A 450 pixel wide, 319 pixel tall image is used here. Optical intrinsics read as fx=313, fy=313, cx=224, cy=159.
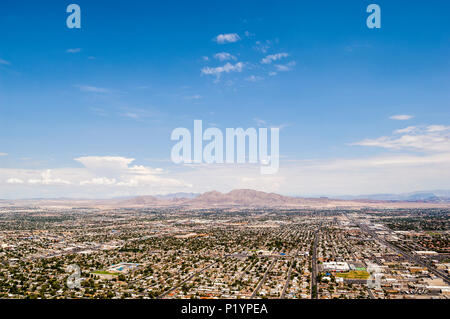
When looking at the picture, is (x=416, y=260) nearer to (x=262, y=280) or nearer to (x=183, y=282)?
(x=262, y=280)

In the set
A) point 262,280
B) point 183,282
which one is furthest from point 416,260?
point 183,282

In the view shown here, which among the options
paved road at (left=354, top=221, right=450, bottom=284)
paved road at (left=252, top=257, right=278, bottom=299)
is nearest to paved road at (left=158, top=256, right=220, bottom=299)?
paved road at (left=252, top=257, right=278, bottom=299)

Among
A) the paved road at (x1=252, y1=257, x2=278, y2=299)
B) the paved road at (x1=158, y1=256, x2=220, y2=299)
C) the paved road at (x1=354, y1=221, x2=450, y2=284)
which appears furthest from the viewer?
the paved road at (x1=354, y1=221, x2=450, y2=284)

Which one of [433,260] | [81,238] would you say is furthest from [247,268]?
[81,238]

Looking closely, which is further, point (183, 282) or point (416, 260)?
point (416, 260)

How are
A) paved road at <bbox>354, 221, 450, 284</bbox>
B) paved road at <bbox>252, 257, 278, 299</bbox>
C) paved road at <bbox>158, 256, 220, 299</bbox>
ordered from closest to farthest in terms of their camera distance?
paved road at <bbox>158, 256, 220, 299</bbox> < paved road at <bbox>252, 257, 278, 299</bbox> < paved road at <bbox>354, 221, 450, 284</bbox>

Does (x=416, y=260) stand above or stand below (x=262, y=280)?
below

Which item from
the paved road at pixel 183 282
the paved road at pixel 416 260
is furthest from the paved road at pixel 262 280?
the paved road at pixel 416 260

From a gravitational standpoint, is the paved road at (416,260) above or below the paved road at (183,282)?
below

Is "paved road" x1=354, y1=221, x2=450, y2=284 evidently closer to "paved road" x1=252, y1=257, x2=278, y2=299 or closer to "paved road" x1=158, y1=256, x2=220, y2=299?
"paved road" x1=252, y1=257, x2=278, y2=299

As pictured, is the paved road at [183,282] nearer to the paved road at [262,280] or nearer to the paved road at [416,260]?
the paved road at [262,280]
